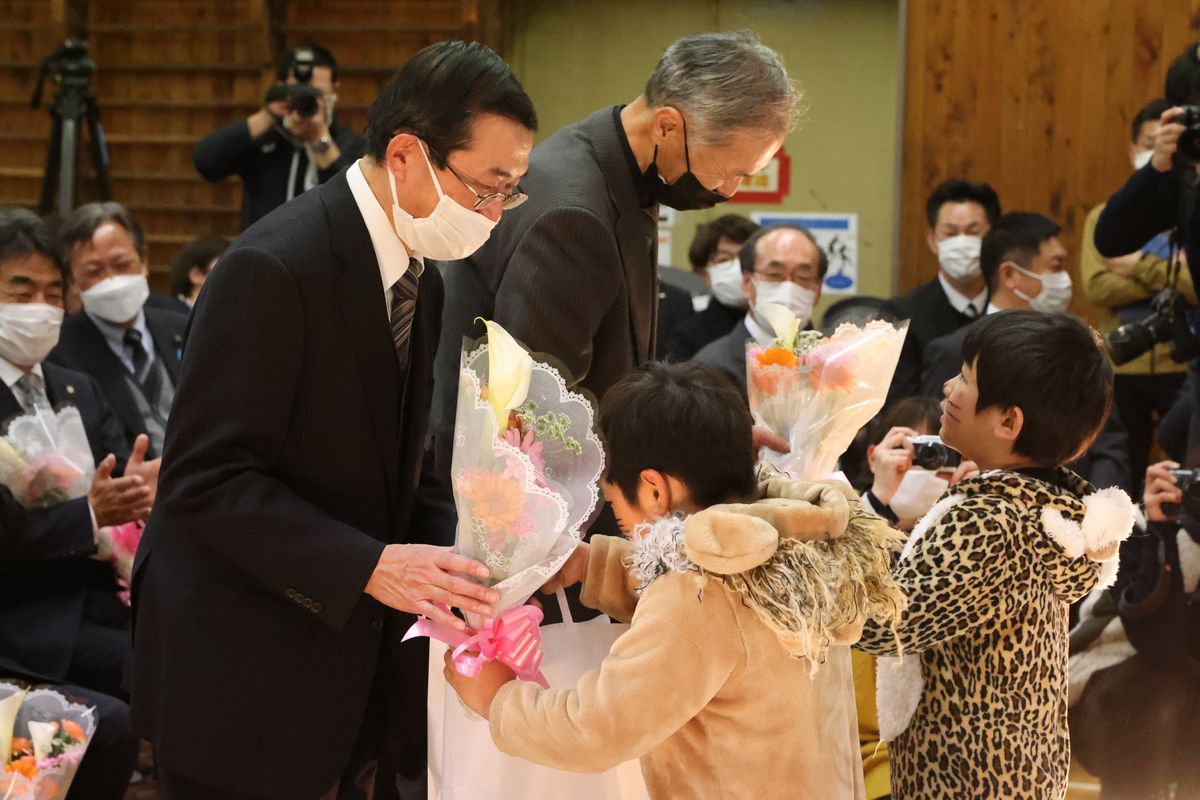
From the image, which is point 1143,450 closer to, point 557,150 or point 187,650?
point 557,150

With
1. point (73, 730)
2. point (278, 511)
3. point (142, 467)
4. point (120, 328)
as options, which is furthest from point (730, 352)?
point (278, 511)

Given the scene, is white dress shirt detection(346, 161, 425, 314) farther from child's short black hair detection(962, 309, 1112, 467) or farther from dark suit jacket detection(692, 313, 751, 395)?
dark suit jacket detection(692, 313, 751, 395)

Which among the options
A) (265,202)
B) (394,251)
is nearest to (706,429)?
(394,251)

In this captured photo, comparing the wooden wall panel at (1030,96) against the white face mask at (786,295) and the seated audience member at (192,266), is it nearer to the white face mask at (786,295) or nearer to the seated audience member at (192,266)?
the white face mask at (786,295)

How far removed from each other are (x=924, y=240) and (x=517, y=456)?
4244mm

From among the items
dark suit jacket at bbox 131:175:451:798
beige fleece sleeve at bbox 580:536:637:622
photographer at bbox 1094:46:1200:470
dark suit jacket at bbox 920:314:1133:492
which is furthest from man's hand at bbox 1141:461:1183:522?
dark suit jacket at bbox 131:175:451:798

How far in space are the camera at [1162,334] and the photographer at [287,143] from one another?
9.83 feet

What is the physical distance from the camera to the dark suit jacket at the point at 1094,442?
399cm

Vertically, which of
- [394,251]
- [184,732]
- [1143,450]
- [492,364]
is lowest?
[1143,450]

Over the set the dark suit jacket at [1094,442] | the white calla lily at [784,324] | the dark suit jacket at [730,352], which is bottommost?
the dark suit jacket at [1094,442]

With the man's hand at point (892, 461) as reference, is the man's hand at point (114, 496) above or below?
below

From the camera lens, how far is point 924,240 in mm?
5551

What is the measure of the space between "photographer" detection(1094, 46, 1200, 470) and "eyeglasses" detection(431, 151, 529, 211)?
6.52 ft

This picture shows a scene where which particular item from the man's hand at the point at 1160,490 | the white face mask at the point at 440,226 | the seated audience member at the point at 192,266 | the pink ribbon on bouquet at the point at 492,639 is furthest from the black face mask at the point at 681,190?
the seated audience member at the point at 192,266
